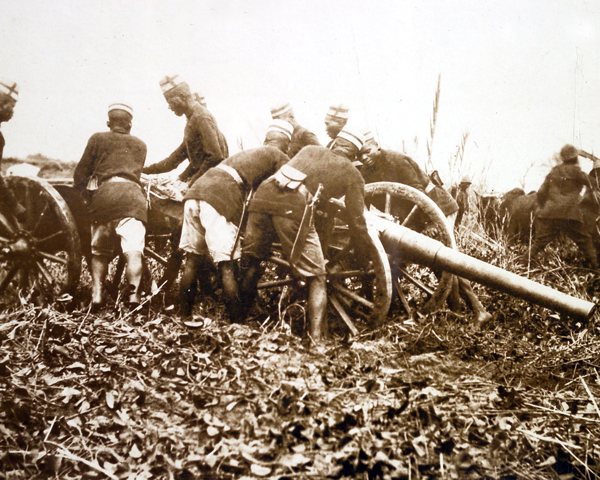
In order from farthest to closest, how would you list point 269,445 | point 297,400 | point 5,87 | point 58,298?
point 58,298, point 5,87, point 297,400, point 269,445

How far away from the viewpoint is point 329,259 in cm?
359

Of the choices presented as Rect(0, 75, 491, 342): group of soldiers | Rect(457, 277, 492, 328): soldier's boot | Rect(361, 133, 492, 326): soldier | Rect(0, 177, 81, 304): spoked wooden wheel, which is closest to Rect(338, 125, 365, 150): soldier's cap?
Rect(0, 75, 491, 342): group of soldiers

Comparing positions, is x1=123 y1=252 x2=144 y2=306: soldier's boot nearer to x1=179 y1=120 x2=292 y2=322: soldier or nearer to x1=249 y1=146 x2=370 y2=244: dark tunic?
x1=179 y1=120 x2=292 y2=322: soldier

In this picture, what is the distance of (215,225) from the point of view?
11.3 feet

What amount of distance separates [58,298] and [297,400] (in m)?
2.00

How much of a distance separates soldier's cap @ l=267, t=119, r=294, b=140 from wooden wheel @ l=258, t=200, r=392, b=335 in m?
0.86

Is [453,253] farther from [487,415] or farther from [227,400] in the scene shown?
[227,400]

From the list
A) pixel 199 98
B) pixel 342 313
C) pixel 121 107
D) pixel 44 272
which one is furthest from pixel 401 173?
pixel 44 272

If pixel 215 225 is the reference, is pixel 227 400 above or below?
below

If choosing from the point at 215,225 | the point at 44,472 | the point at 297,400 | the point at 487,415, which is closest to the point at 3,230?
the point at 215,225

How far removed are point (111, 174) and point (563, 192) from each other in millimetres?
4074

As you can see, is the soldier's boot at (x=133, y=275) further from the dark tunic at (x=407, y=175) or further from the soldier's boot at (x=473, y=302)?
the soldier's boot at (x=473, y=302)

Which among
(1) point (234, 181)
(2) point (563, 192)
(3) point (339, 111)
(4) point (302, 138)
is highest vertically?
(3) point (339, 111)

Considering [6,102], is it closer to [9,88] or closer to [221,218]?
[9,88]
